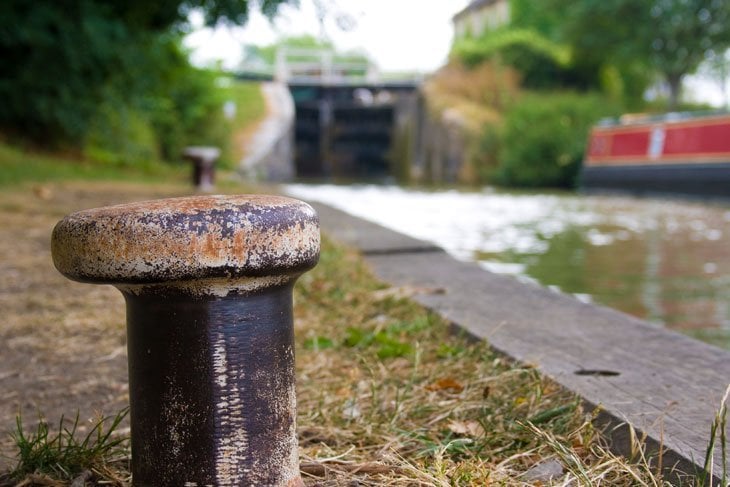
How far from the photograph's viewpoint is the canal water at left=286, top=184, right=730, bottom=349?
4.47 metres

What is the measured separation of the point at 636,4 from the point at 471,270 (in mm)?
22559

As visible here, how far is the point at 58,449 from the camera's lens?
5.14ft

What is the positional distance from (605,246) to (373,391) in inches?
226

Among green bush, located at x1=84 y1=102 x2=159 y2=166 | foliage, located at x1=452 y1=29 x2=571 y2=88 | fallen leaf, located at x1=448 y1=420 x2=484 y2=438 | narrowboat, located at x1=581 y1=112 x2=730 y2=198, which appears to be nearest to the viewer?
fallen leaf, located at x1=448 y1=420 x2=484 y2=438

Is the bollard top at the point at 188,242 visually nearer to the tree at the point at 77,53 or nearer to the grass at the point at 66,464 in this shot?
the grass at the point at 66,464

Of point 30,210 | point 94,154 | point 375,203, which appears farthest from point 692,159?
point 30,210

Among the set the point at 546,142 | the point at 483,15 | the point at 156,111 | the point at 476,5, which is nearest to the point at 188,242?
the point at 156,111

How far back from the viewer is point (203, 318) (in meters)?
1.33

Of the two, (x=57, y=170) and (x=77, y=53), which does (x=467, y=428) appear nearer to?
(x=57, y=170)

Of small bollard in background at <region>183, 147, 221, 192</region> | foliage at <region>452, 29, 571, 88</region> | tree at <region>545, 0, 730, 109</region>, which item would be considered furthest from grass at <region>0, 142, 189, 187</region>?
foliage at <region>452, 29, 571, 88</region>

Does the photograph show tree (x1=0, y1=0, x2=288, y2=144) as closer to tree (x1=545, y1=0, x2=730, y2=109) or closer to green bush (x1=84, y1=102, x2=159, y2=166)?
green bush (x1=84, y1=102, x2=159, y2=166)

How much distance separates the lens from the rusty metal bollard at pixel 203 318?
128 centimetres

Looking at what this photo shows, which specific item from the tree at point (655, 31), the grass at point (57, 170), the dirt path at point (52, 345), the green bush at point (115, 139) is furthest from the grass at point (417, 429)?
the tree at point (655, 31)

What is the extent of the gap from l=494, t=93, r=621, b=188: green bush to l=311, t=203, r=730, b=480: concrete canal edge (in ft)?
59.1
